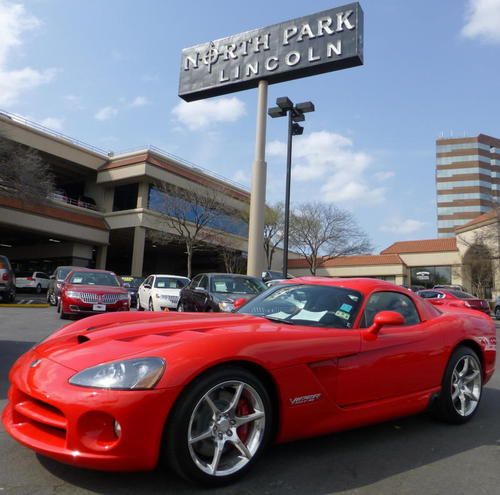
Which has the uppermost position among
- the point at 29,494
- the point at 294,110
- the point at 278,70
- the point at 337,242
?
the point at 278,70

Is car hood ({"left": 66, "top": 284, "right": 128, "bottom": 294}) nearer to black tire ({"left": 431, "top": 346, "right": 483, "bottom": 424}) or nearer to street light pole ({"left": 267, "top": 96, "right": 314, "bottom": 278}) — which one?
street light pole ({"left": 267, "top": 96, "right": 314, "bottom": 278})

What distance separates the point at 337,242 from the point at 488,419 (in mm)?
34750

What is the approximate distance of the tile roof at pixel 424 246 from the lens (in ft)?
143

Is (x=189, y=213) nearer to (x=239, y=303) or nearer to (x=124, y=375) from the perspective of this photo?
(x=239, y=303)

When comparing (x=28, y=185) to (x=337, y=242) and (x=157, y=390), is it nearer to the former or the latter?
(x=337, y=242)

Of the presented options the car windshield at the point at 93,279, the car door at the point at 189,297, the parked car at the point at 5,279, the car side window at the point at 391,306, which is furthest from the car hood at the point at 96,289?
the car side window at the point at 391,306

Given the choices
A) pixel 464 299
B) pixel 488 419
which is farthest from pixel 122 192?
pixel 488 419

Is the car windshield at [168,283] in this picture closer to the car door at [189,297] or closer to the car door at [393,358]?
the car door at [189,297]

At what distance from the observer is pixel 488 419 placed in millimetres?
4406

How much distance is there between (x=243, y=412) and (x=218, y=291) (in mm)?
7646

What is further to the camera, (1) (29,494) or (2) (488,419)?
(2) (488,419)

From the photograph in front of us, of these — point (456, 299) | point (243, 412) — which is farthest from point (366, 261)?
point (243, 412)

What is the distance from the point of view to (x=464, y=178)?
95.5m

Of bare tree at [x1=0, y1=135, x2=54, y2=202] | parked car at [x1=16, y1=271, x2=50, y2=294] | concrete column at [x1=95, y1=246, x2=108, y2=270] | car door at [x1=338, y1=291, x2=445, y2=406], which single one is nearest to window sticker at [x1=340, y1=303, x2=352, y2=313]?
car door at [x1=338, y1=291, x2=445, y2=406]
